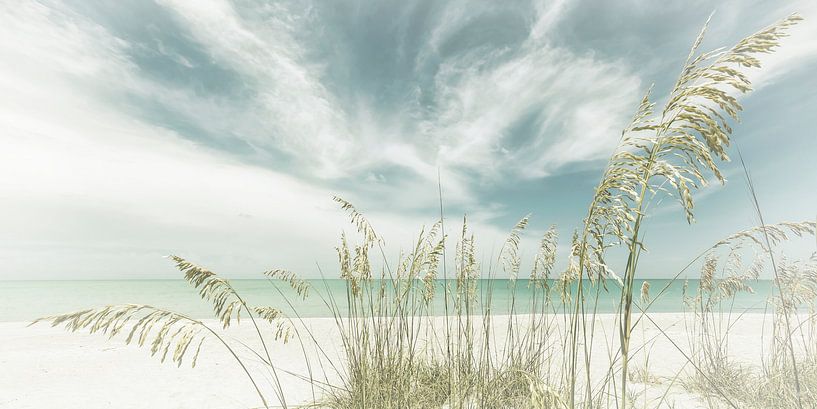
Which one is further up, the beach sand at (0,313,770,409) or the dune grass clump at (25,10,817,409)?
the dune grass clump at (25,10,817,409)

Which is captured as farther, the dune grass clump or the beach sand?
the beach sand

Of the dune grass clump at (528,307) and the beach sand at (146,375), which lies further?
the beach sand at (146,375)

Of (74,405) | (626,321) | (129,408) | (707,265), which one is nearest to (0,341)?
(74,405)

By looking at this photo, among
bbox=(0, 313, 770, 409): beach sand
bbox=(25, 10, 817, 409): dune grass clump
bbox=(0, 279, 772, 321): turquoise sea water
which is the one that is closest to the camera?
bbox=(25, 10, 817, 409): dune grass clump

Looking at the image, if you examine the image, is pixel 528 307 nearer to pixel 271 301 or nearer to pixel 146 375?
pixel 146 375

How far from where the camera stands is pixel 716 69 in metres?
1.37

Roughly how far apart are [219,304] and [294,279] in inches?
54.0

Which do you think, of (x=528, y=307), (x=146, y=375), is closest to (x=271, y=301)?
(x=146, y=375)

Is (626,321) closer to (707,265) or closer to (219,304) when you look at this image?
(219,304)

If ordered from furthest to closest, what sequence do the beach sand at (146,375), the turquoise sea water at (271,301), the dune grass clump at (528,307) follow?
1. the turquoise sea water at (271,301)
2. the beach sand at (146,375)
3. the dune grass clump at (528,307)

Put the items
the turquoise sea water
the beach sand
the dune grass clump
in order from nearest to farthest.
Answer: the dune grass clump → the beach sand → the turquoise sea water

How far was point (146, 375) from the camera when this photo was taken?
7770mm

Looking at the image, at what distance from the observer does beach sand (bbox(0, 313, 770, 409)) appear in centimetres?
616

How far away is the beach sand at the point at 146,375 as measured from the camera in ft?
20.2
